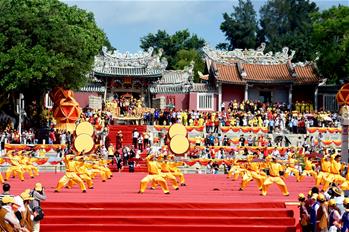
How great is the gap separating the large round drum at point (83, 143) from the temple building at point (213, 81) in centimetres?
1566

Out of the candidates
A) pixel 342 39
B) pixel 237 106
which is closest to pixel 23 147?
pixel 237 106

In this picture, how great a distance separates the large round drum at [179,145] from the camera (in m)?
27.8

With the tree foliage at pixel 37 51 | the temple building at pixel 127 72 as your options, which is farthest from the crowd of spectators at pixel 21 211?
the temple building at pixel 127 72

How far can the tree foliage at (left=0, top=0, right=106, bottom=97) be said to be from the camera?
32.1 m

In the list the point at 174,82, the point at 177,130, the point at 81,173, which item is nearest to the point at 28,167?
the point at 81,173

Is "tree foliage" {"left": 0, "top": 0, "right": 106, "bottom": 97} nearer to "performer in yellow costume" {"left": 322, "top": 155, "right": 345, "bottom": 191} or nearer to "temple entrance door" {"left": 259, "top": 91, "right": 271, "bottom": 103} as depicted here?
"temple entrance door" {"left": 259, "top": 91, "right": 271, "bottom": 103}

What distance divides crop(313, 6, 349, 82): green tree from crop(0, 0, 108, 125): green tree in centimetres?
1378

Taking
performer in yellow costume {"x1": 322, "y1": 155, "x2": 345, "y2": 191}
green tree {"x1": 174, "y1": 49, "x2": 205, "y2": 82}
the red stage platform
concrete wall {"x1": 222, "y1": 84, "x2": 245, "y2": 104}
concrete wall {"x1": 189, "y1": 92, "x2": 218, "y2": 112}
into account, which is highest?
green tree {"x1": 174, "y1": 49, "x2": 205, "y2": 82}

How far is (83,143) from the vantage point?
27.5 metres

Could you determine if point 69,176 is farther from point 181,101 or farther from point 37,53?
point 181,101

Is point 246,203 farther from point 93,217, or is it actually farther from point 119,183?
point 119,183

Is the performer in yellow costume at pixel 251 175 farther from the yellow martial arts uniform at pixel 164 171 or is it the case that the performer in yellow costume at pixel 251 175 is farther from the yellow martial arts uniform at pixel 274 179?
the yellow martial arts uniform at pixel 164 171

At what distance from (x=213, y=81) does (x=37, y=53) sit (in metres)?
14.4

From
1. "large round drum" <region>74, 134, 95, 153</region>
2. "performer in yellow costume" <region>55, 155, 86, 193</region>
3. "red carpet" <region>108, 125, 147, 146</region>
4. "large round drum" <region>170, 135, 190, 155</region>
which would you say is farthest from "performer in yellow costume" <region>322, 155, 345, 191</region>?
"red carpet" <region>108, 125, 147, 146</region>
